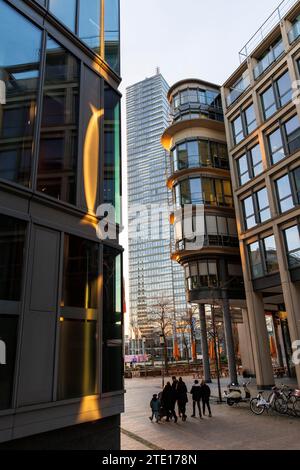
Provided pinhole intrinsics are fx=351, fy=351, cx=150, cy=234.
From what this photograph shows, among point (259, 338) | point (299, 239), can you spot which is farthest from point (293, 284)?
point (259, 338)

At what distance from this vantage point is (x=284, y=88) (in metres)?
23.8

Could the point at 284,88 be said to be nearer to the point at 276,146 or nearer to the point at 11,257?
the point at 276,146

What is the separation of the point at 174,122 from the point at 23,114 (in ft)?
84.8

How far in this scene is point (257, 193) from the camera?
25688mm

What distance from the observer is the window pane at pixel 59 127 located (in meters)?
8.89

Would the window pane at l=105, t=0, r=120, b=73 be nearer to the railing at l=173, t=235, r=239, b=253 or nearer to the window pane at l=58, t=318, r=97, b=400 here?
the window pane at l=58, t=318, r=97, b=400

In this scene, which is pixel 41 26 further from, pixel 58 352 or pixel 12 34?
pixel 58 352

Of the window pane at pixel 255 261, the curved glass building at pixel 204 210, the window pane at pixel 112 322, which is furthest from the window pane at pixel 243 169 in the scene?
the window pane at pixel 112 322

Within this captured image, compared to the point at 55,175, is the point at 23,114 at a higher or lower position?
higher

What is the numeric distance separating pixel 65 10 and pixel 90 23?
1191mm

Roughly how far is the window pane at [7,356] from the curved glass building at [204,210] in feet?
74.7

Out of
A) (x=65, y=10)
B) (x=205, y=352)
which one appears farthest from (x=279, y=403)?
(x=65, y=10)

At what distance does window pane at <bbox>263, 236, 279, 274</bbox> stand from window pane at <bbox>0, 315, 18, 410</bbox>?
19.6m

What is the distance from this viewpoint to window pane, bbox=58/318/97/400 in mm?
7738
